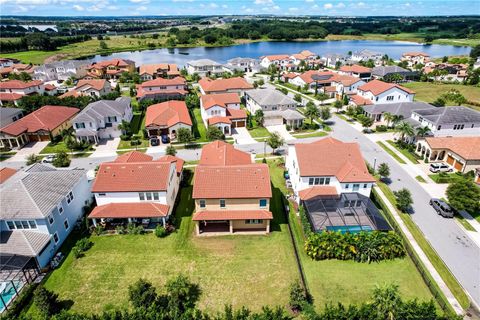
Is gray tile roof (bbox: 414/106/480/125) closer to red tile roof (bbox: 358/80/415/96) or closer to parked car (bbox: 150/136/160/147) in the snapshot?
red tile roof (bbox: 358/80/415/96)

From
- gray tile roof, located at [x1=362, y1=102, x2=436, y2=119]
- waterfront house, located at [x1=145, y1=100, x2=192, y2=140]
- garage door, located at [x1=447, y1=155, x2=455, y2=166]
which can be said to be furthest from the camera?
gray tile roof, located at [x1=362, y1=102, x2=436, y2=119]

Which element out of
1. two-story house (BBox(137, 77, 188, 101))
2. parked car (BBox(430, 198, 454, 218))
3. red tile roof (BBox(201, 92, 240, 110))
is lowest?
parked car (BBox(430, 198, 454, 218))

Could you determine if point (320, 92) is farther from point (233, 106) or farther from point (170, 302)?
point (170, 302)

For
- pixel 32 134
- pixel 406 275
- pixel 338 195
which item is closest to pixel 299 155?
pixel 338 195

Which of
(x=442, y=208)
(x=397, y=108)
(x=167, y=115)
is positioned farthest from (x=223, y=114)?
(x=442, y=208)

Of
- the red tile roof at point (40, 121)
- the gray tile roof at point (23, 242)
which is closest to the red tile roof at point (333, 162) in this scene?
Answer: the gray tile roof at point (23, 242)

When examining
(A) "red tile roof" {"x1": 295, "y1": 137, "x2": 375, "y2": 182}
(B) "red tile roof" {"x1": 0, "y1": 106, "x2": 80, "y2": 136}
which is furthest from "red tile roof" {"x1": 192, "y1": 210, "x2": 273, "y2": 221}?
(B) "red tile roof" {"x1": 0, "y1": 106, "x2": 80, "y2": 136}

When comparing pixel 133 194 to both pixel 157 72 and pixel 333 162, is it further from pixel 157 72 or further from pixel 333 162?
pixel 157 72
